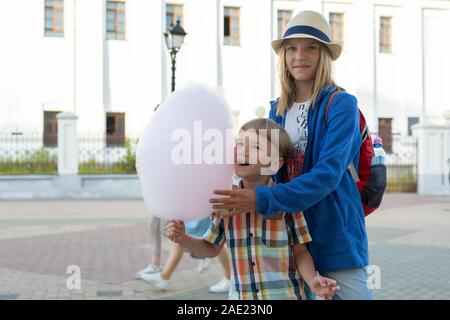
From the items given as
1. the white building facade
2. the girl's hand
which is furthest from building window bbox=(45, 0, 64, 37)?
the girl's hand

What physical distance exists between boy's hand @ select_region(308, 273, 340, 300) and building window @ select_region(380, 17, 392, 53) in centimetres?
2545

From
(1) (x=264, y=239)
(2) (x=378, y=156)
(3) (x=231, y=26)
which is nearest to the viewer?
(1) (x=264, y=239)

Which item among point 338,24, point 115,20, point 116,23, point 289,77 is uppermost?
point 338,24

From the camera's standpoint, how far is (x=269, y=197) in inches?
73.4

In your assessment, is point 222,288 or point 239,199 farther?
point 222,288

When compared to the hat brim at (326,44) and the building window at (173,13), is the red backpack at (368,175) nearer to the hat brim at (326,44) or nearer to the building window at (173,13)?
the hat brim at (326,44)

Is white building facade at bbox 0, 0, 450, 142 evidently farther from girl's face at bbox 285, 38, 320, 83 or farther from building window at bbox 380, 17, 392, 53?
girl's face at bbox 285, 38, 320, 83

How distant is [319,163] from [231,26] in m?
22.6

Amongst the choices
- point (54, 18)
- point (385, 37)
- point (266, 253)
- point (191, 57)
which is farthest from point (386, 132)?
point (266, 253)

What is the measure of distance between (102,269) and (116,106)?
1631cm

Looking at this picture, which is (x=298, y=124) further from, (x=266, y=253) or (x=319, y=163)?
(x=266, y=253)

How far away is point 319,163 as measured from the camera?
194 centimetres
